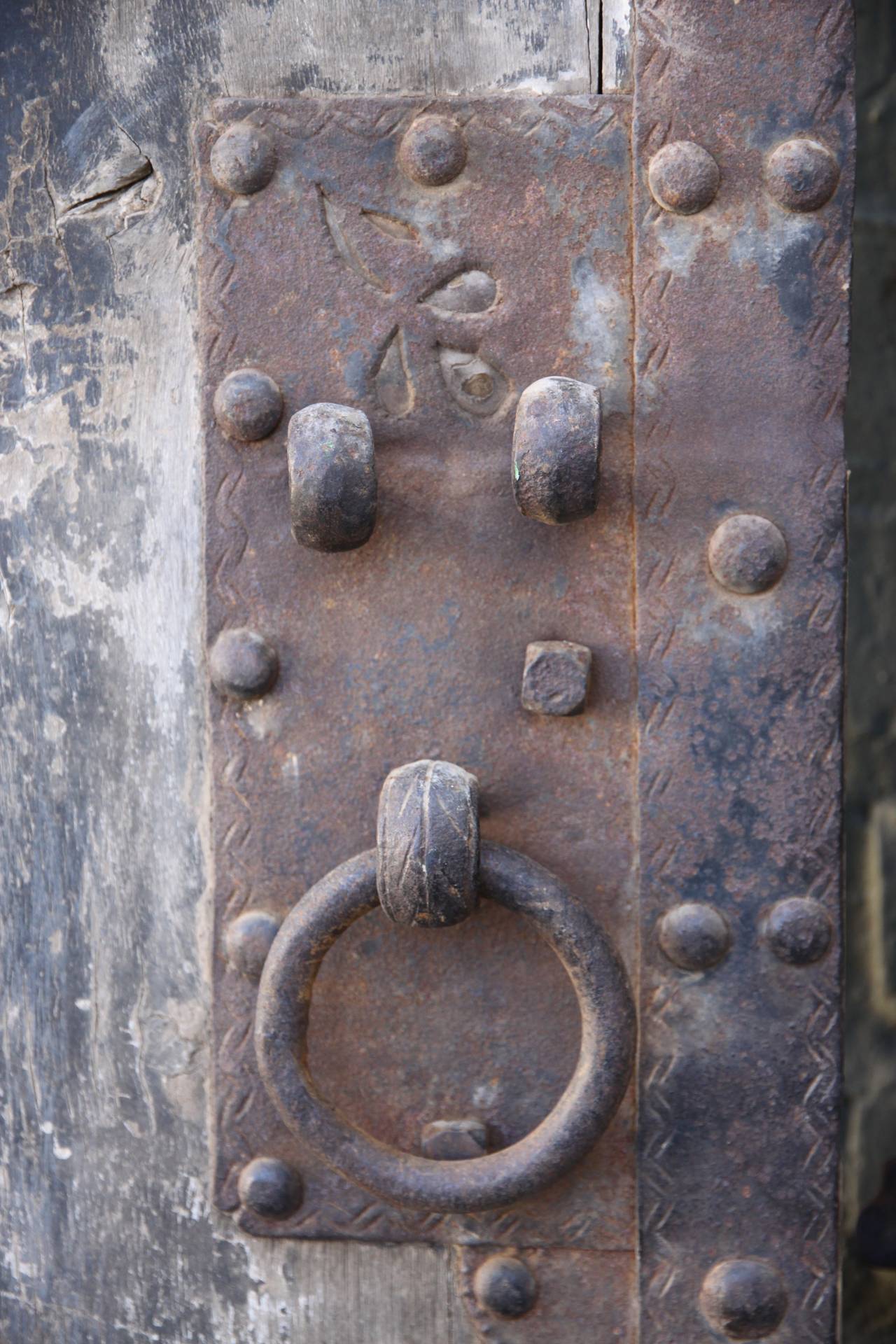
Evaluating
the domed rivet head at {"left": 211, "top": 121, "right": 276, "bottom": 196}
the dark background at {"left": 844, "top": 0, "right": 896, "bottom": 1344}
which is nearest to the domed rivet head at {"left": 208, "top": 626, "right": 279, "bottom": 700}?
the domed rivet head at {"left": 211, "top": 121, "right": 276, "bottom": 196}

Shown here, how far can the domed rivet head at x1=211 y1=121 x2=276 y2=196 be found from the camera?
1.97 feet

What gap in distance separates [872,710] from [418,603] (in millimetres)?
693

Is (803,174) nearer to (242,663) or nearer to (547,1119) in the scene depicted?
(242,663)

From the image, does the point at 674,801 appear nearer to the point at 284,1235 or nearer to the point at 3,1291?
the point at 284,1235

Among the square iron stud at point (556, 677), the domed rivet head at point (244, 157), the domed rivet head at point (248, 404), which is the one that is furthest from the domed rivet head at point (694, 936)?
the domed rivet head at point (244, 157)

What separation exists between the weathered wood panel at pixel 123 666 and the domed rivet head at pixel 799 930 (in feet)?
0.87

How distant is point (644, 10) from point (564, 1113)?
22.9 inches

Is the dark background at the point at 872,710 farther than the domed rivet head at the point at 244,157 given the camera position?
Yes

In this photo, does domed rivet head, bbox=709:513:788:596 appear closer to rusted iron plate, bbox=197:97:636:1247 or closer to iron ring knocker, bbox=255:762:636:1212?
rusted iron plate, bbox=197:97:636:1247

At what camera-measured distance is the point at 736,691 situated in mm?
598

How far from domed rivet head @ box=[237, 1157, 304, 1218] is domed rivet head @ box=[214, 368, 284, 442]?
1.34 feet

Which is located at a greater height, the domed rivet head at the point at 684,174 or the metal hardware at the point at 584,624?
the domed rivet head at the point at 684,174

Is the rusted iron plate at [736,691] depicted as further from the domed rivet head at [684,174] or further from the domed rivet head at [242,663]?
the domed rivet head at [242,663]

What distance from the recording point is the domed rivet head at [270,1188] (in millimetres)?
613
